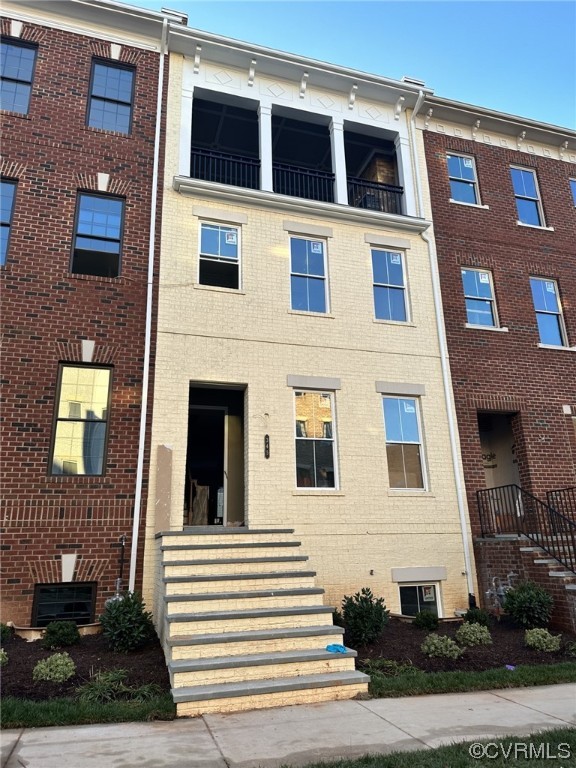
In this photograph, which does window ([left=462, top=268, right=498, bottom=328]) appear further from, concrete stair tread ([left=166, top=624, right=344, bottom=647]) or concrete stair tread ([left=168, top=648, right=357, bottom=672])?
concrete stair tread ([left=168, top=648, right=357, bottom=672])

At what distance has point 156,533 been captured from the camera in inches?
332

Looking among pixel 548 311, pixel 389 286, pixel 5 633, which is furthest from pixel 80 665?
pixel 548 311

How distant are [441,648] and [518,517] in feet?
13.3

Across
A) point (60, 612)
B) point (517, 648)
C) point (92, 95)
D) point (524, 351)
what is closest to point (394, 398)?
point (524, 351)

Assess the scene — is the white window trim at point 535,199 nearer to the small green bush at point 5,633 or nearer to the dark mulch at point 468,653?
the dark mulch at point 468,653

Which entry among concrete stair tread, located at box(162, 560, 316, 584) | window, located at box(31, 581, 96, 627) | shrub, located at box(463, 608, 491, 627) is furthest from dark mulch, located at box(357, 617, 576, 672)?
window, located at box(31, 581, 96, 627)

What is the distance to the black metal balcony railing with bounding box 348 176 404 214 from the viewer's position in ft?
41.2

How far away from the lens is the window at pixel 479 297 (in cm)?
1223

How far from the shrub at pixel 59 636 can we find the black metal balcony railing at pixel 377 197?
10201mm

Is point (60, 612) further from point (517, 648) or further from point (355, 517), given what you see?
point (517, 648)

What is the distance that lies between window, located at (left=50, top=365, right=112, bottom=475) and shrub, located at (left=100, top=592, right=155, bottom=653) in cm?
249

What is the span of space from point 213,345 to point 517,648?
6.80 metres

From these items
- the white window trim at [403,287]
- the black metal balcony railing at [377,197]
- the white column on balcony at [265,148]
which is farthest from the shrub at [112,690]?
the black metal balcony railing at [377,197]

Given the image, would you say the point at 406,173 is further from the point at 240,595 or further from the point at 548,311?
the point at 240,595
